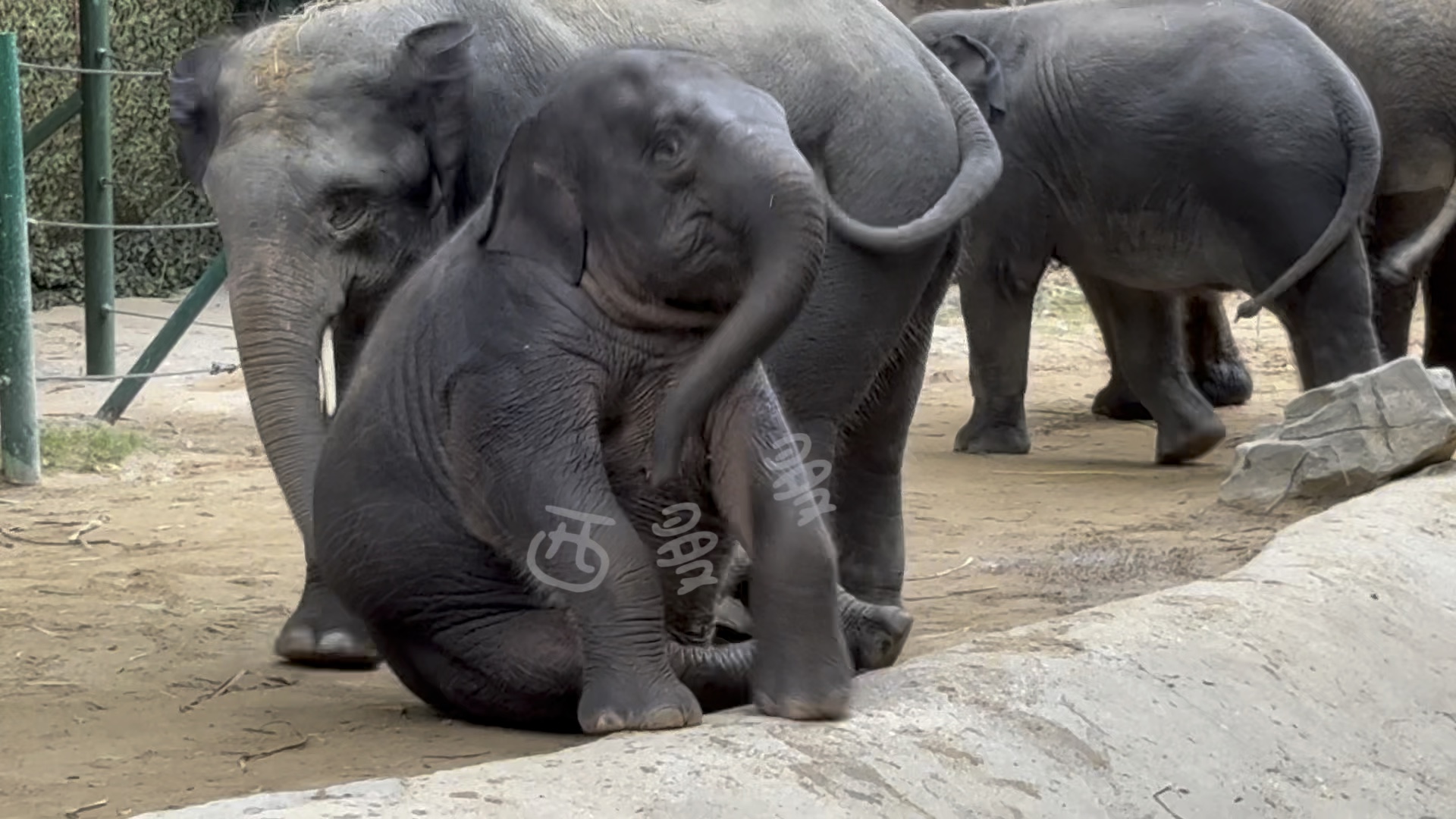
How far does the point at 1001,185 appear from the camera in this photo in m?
7.96

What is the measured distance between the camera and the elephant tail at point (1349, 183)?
22.7ft

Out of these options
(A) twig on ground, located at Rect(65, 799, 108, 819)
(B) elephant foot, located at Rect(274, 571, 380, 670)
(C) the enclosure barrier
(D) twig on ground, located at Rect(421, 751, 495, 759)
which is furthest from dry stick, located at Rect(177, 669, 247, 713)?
(C) the enclosure barrier

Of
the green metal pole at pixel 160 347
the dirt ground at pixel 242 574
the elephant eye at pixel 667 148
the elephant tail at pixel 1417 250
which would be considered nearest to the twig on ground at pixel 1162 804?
the dirt ground at pixel 242 574

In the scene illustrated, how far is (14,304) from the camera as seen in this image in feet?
24.3

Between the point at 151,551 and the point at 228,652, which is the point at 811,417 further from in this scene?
the point at 151,551

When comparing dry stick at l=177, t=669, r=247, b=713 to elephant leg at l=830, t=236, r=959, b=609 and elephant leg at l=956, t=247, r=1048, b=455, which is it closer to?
elephant leg at l=830, t=236, r=959, b=609

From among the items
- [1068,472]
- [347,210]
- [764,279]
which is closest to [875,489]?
[347,210]

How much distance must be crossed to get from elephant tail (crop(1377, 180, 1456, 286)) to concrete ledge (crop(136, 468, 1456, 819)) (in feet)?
9.90

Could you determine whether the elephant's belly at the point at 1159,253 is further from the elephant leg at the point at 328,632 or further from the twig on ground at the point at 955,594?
the elephant leg at the point at 328,632

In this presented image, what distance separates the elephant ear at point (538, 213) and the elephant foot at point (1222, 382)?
6.46 meters

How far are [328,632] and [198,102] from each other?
1.11 m
